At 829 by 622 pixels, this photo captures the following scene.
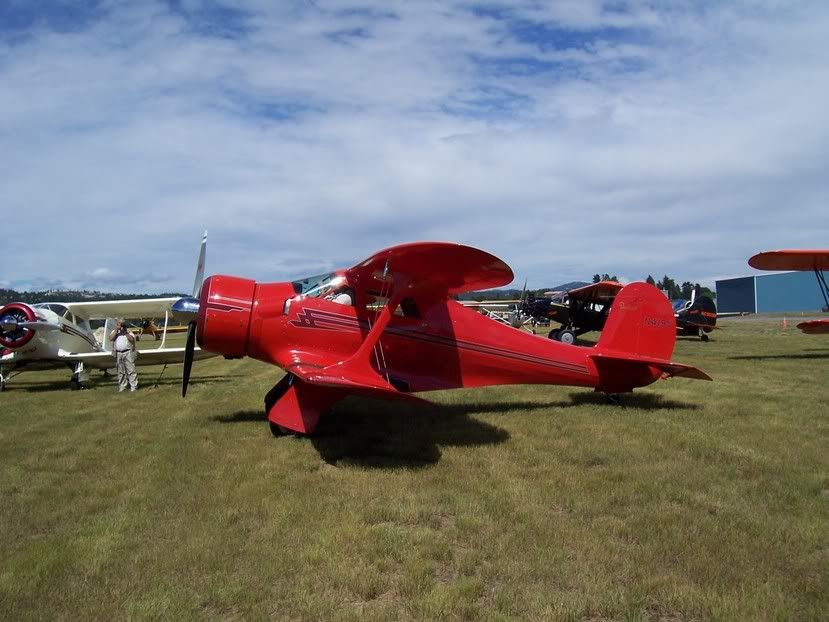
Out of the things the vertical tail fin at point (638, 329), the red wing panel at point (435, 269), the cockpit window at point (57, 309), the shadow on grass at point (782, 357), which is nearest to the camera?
the red wing panel at point (435, 269)

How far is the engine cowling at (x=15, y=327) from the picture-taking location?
12.7 metres

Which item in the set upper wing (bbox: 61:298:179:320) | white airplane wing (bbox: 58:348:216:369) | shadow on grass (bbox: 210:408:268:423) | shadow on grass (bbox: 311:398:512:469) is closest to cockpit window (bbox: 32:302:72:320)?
upper wing (bbox: 61:298:179:320)

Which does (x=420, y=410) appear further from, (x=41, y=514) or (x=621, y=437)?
(x=41, y=514)

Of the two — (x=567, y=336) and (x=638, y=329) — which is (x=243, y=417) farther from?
(x=567, y=336)

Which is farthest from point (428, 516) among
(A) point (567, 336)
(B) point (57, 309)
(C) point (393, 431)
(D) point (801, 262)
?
(A) point (567, 336)

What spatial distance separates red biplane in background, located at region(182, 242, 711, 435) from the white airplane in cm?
570

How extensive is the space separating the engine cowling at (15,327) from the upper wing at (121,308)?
5.25 ft

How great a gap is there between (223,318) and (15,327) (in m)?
8.78

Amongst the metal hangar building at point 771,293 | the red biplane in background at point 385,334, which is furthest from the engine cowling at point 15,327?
the metal hangar building at point 771,293

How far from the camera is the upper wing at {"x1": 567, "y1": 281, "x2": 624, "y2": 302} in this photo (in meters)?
19.2

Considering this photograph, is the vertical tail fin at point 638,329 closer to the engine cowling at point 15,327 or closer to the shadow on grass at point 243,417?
the shadow on grass at point 243,417

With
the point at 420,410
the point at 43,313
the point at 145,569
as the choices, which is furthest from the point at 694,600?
the point at 43,313

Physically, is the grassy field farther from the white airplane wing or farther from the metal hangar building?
the metal hangar building

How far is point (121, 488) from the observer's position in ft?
17.0
